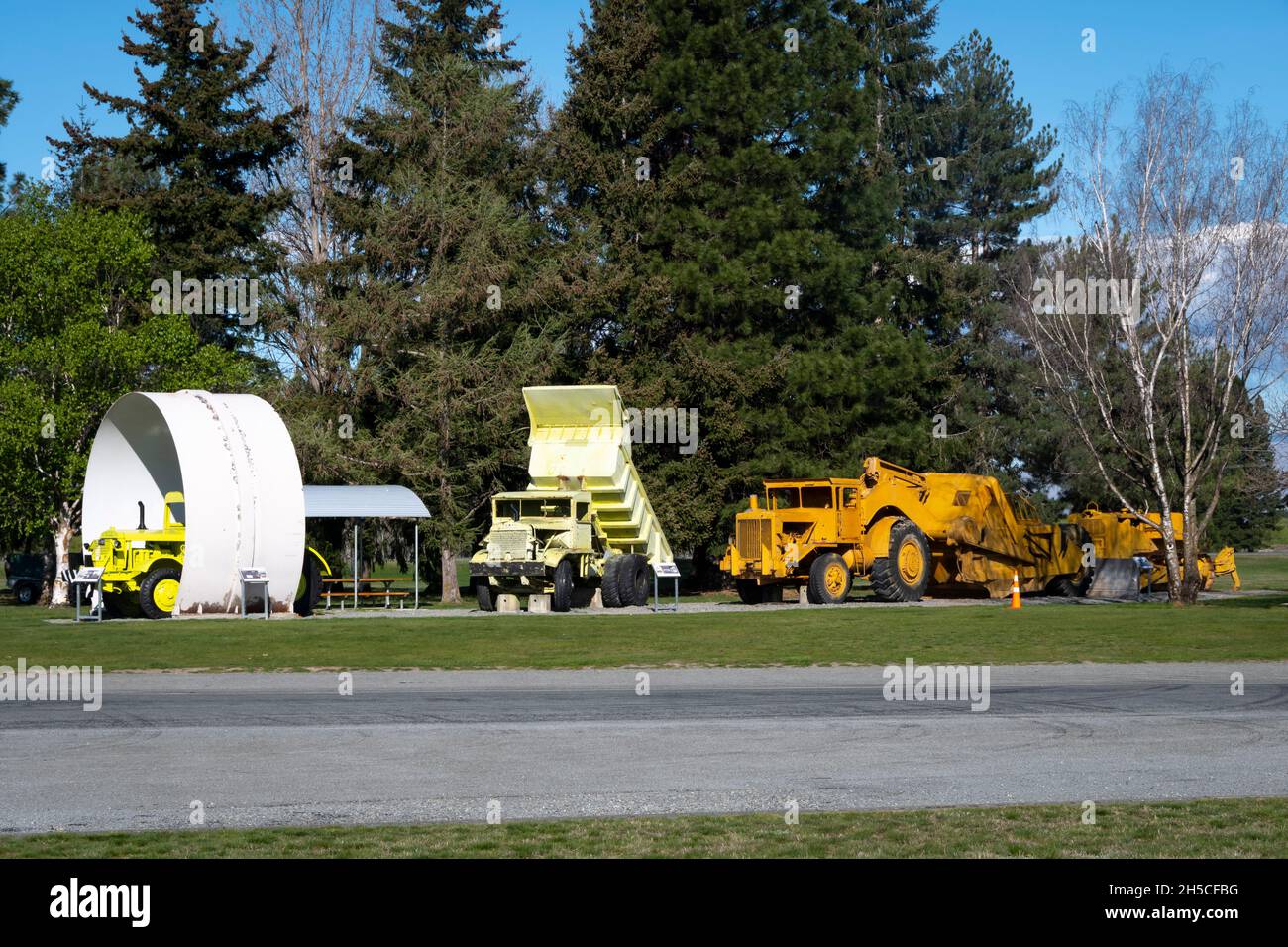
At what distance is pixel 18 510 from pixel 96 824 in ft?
120

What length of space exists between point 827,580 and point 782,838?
28518mm

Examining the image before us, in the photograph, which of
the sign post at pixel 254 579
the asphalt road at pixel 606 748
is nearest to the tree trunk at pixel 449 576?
the sign post at pixel 254 579

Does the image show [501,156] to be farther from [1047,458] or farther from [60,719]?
[60,719]

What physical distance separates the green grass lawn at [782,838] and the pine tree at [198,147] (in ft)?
141

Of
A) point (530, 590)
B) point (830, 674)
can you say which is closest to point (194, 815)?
point (830, 674)

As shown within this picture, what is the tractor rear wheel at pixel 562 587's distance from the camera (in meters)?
35.2

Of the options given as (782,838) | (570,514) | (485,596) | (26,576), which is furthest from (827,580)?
(26,576)

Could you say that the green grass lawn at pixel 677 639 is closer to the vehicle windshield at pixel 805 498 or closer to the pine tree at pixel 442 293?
the vehicle windshield at pixel 805 498

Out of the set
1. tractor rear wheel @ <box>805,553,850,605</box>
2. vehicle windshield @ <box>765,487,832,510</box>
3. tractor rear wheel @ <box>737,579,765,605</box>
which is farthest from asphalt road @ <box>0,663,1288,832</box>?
tractor rear wheel @ <box>737,579,765,605</box>

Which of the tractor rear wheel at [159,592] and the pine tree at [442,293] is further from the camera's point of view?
the pine tree at [442,293]

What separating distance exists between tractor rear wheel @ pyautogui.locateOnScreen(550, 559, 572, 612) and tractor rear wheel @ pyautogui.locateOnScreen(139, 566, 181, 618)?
27.7 ft

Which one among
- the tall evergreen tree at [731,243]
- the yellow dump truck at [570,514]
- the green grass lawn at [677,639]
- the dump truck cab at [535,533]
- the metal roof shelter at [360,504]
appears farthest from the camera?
the tall evergreen tree at [731,243]

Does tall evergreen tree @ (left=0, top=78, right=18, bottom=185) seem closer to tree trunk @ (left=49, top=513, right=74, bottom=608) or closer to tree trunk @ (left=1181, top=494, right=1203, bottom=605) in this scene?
tree trunk @ (left=49, top=513, right=74, bottom=608)

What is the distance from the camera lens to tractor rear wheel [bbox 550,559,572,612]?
1385 inches
